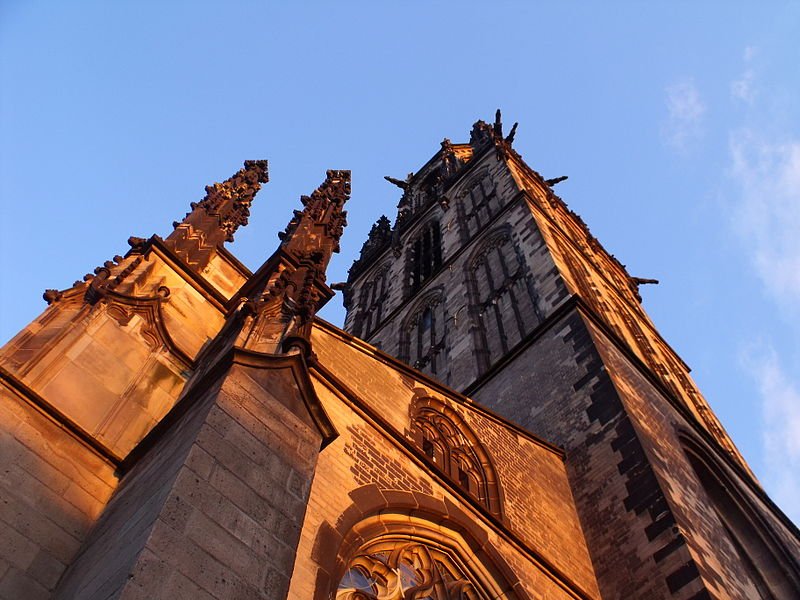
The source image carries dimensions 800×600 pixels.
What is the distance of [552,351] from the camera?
47.3ft

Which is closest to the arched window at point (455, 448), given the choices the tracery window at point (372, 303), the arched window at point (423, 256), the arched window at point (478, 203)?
the arched window at point (478, 203)

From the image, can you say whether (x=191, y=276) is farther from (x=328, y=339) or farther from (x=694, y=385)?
(x=694, y=385)

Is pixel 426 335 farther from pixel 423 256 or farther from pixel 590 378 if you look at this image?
pixel 590 378

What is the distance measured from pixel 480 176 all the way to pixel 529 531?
2192cm

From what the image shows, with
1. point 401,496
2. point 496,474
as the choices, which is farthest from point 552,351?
point 401,496

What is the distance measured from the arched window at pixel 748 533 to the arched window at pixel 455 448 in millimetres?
4673

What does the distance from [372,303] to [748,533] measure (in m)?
17.5

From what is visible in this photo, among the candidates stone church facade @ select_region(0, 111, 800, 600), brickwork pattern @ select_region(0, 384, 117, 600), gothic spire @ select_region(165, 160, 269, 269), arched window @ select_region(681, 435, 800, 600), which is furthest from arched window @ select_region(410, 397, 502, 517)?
arched window @ select_region(681, 435, 800, 600)

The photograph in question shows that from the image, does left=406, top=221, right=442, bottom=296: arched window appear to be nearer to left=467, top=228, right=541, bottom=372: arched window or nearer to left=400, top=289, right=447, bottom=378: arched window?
left=400, top=289, right=447, bottom=378: arched window

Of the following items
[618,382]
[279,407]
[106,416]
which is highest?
[618,382]

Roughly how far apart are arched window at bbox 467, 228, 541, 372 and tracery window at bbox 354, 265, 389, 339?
5355 millimetres

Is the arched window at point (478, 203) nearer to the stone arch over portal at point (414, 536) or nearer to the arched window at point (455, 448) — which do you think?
the arched window at point (455, 448)

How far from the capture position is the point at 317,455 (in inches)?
210

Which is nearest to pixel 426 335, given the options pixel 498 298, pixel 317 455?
pixel 498 298
